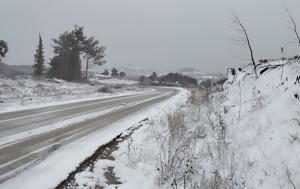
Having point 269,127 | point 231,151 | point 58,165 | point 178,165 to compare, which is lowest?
point 58,165

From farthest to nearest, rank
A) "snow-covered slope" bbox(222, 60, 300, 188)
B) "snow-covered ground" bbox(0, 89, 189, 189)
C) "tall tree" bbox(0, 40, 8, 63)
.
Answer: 1. "tall tree" bbox(0, 40, 8, 63)
2. "snow-covered ground" bbox(0, 89, 189, 189)
3. "snow-covered slope" bbox(222, 60, 300, 188)

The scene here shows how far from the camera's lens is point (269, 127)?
6496 mm

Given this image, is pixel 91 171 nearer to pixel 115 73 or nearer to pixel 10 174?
pixel 10 174

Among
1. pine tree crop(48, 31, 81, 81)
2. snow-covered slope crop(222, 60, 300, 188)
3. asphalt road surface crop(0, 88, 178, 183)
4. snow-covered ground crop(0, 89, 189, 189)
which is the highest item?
pine tree crop(48, 31, 81, 81)

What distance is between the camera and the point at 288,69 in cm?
847

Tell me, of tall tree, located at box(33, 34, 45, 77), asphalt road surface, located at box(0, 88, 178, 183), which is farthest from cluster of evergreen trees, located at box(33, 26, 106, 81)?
asphalt road surface, located at box(0, 88, 178, 183)

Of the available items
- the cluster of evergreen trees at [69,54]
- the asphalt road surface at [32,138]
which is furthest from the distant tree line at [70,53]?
the asphalt road surface at [32,138]

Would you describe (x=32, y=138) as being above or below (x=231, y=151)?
below

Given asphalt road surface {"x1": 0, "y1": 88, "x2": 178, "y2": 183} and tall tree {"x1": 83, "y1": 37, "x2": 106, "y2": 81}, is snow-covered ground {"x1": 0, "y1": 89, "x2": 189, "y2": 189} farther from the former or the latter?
tall tree {"x1": 83, "y1": 37, "x2": 106, "y2": 81}

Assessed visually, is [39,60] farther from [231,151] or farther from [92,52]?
[231,151]

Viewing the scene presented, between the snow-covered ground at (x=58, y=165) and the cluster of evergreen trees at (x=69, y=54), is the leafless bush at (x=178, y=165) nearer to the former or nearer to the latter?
the snow-covered ground at (x=58, y=165)

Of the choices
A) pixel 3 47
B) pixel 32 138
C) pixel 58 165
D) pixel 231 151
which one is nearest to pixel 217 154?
pixel 231 151

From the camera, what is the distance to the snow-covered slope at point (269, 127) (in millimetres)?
5148

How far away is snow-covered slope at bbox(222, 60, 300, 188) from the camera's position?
5.15m
